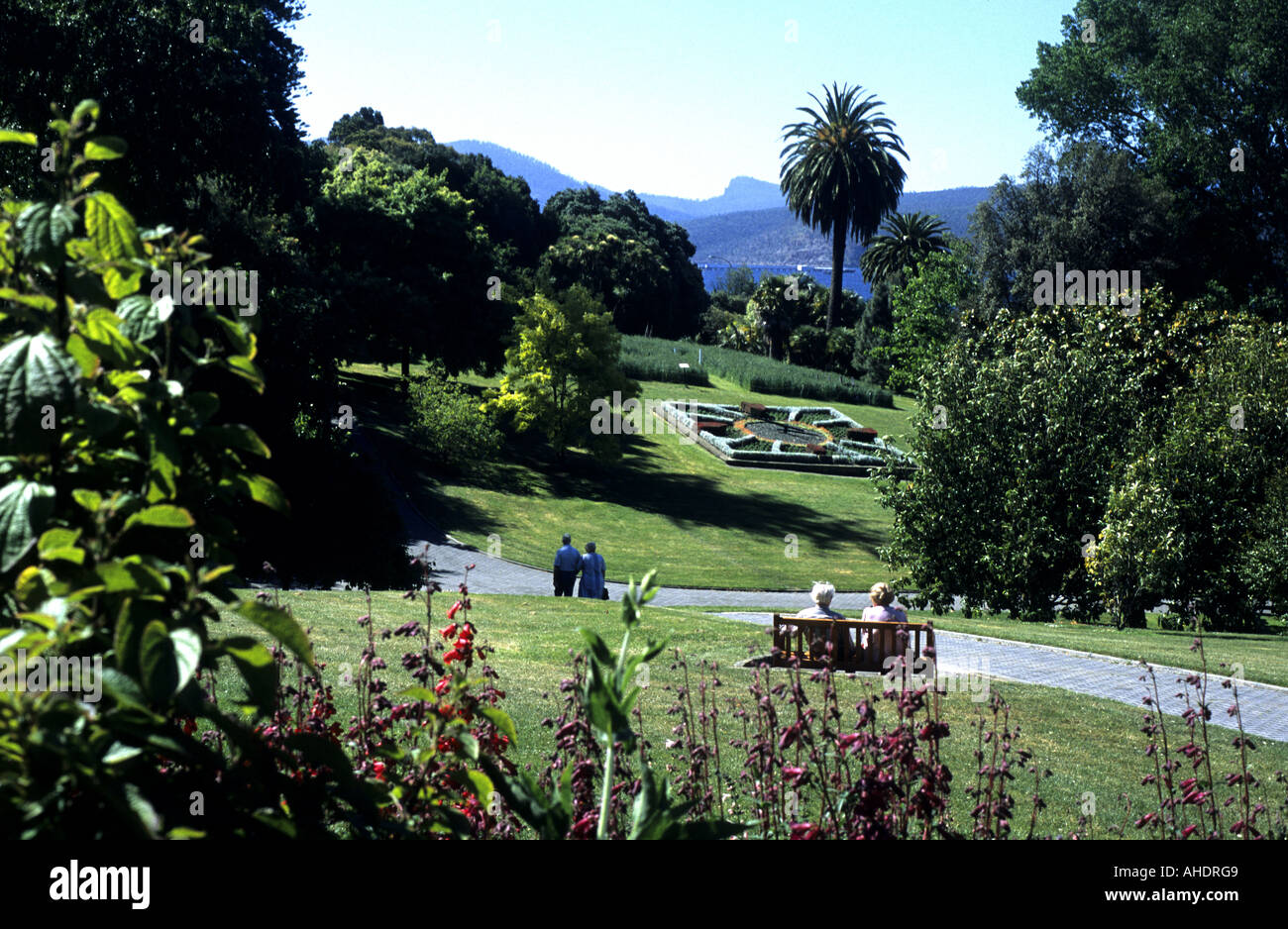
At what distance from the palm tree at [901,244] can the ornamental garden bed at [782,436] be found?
2499 centimetres

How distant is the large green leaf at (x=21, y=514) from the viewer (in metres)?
1.57

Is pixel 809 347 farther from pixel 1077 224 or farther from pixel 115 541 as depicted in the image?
pixel 115 541

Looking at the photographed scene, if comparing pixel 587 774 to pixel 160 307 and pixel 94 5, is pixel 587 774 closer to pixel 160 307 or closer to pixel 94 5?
pixel 160 307

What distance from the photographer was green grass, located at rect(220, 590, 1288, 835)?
25.1 ft

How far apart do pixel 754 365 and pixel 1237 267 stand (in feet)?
93.5

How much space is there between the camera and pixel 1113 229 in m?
38.0

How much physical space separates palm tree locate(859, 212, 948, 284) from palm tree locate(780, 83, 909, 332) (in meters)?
6.80

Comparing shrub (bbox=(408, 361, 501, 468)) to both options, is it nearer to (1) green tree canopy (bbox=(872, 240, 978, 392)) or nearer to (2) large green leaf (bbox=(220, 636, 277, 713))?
(1) green tree canopy (bbox=(872, 240, 978, 392))

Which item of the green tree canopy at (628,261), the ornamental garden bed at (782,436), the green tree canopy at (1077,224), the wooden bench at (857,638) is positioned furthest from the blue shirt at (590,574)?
the green tree canopy at (628,261)

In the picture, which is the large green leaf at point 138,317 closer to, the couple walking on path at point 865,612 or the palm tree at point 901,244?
the couple walking on path at point 865,612

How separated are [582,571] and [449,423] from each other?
1815 cm

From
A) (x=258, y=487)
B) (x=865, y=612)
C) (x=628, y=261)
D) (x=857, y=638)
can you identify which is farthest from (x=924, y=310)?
(x=258, y=487)

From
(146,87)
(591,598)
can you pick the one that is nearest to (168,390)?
(591,598)

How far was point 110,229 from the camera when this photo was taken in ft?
6.03
